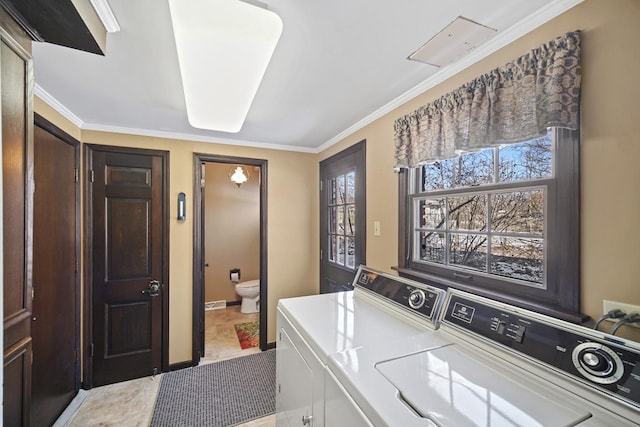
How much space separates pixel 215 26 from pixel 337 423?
55.5 inches

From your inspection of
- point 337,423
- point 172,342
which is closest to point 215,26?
point 337,423

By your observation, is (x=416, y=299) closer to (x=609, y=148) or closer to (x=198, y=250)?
(x=609, y=148)

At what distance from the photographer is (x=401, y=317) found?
1343 millimetres

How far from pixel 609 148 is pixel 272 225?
257 cm

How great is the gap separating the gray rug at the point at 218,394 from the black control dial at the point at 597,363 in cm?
198

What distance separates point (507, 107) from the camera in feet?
3.74

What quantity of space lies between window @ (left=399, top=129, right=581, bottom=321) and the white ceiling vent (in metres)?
0.50

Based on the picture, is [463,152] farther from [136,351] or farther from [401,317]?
[136,351]

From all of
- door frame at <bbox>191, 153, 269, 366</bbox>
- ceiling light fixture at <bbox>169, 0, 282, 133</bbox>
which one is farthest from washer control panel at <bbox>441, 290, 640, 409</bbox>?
door frame at <bbox>191, 153, 269, 366</bbox>

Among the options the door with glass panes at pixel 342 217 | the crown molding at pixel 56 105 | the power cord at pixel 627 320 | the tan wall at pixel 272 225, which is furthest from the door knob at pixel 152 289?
the power cord at pixel 627 320

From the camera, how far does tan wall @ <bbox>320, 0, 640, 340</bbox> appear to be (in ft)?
2.77

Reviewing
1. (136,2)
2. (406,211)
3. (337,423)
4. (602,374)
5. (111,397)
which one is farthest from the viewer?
(111,397)

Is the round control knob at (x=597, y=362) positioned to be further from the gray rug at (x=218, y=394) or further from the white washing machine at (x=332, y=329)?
the gray rug at (x=218, y=394)

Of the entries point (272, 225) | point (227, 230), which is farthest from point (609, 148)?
point (227, 230)
